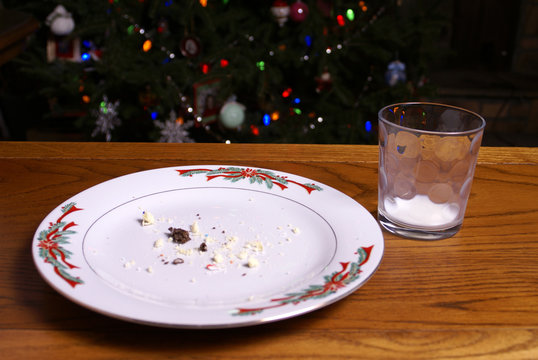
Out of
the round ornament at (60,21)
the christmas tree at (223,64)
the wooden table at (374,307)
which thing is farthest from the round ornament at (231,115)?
the wooden table at (374,307)

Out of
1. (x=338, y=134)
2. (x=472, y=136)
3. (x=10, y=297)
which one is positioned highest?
(x=472, y=136)

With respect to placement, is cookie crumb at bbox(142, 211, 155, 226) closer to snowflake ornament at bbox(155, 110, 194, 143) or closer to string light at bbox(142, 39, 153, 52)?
snowflake ornament at bbox(155, 110, 194, 143)

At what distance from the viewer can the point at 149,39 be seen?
192 centimetres

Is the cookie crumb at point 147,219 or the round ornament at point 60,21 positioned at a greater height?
the round ornament at point 60,21

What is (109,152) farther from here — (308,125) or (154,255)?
(308,125)

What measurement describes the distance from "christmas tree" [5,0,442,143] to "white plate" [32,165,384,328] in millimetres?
1225

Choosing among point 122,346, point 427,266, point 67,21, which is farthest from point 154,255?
point 67,21

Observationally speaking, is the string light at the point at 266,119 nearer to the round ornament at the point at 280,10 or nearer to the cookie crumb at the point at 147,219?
the round ornament at the point at 280,10

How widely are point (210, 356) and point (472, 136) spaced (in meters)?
0.36

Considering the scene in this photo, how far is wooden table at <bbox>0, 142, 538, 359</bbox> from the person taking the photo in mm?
412

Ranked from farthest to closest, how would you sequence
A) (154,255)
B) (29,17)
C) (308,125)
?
1. (308,125)
2. (29,17)
3. (154,255)

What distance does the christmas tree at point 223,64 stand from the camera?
1856 millimetres

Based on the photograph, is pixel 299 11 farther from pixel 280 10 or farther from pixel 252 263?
pixel 252 263

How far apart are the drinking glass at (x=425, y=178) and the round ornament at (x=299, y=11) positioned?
1.37 meters
